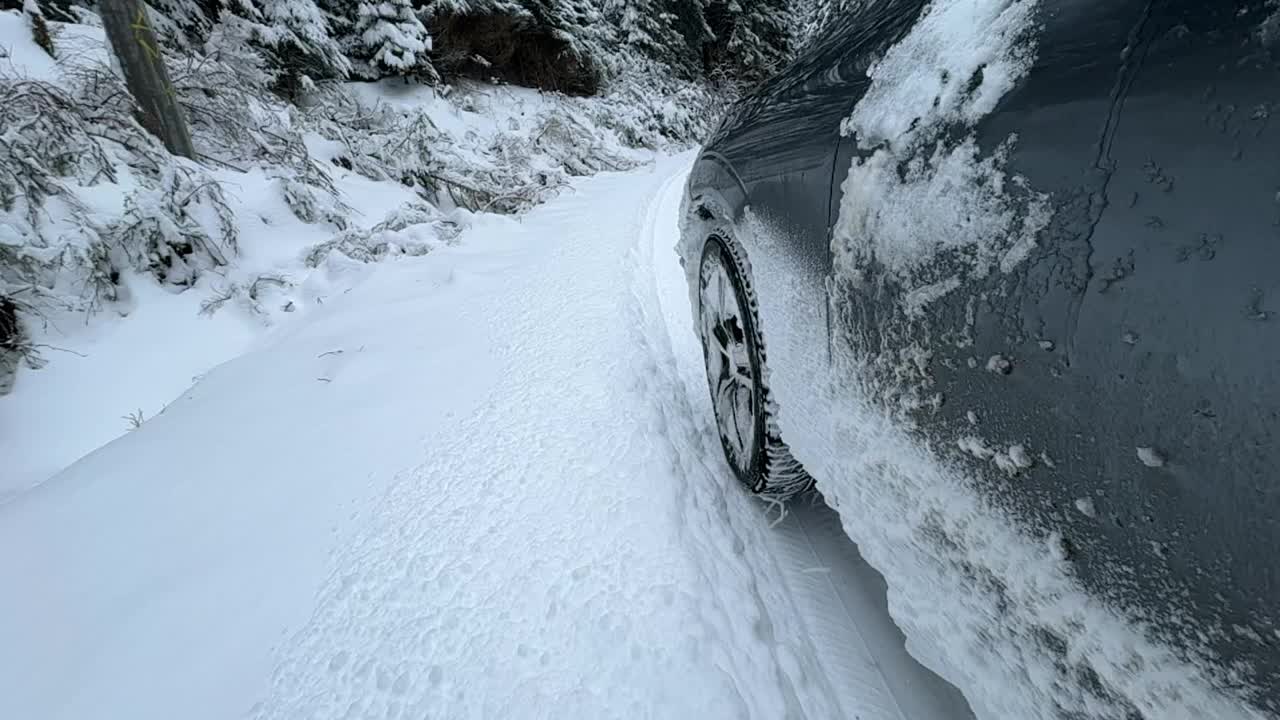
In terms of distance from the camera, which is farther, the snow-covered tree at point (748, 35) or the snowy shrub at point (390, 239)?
the snow-covered tree at point (748, 35)

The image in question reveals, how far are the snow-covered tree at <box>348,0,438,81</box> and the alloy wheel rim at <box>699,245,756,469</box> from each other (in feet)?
29.9

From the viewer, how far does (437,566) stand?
5.57 ft

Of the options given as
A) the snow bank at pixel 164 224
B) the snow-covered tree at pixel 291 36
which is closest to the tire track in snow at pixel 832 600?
the snow bank at pixel 164 224

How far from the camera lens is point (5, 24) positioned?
4.87m

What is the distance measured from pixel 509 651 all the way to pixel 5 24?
23.9 ft

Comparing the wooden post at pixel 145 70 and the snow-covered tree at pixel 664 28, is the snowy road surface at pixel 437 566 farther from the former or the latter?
the snow-covered tree at pixel 664 28

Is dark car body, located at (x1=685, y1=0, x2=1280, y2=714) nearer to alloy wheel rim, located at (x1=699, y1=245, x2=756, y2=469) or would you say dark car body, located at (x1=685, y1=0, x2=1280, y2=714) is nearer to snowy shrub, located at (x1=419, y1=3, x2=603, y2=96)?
alloy wheel rim, located at (x1=699, y1=245, x2=756, y2=469)

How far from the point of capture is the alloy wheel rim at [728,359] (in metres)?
1.81

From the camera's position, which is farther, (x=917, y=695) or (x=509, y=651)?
(x=509, y=651)

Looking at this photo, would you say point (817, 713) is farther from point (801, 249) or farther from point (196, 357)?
point (196, 357)

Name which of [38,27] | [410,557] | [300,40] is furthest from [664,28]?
[410,557]

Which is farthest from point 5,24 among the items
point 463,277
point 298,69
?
point 463,277

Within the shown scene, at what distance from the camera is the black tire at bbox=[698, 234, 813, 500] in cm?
166

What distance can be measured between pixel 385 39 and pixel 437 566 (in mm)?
9747
